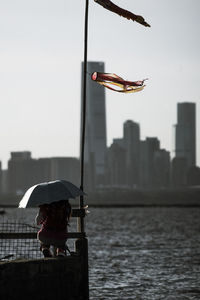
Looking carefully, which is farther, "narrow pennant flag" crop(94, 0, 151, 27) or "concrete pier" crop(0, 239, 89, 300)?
"narrow pennant flag" crop(94, 0, 151, 27)

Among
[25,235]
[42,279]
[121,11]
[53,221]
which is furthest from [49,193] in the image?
[121,11]

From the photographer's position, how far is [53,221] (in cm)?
1429

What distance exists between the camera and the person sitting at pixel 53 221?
14.2 m

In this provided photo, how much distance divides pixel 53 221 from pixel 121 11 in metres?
5.52

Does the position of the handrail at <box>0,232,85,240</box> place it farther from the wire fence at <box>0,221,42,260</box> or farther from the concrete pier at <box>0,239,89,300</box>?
the concrete pier at <box>0,239,89,300</box>

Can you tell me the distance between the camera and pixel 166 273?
3148cm

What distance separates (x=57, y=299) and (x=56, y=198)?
6.47 feet

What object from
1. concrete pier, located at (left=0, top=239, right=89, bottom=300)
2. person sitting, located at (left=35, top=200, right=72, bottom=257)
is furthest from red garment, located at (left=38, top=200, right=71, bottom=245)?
concrete pier, located at (left=0, top=239, right=89, bottom=300)

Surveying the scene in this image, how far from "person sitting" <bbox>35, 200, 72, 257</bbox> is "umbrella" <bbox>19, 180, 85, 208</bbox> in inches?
10.4

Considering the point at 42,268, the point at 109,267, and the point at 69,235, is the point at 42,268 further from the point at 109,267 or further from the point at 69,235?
the point at 109,267

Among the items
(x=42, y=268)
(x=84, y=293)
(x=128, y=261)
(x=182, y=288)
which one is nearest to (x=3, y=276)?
(x=42, y=268)

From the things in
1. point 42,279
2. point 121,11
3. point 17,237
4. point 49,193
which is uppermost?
point 121,11

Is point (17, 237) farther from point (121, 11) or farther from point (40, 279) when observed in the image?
point (121, 11)

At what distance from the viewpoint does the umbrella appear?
45.8 feet
